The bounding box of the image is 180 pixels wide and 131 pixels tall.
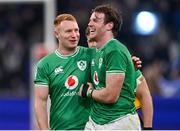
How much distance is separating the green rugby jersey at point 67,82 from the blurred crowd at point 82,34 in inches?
265

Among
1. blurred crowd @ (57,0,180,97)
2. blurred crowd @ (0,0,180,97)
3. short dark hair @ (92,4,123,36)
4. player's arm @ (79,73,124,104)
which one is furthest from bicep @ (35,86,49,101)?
blurred crowd @ (57,0,180,97)

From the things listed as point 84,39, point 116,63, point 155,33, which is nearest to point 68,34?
point 116,63

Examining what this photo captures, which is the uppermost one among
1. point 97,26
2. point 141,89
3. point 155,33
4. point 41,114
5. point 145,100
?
point 97,26

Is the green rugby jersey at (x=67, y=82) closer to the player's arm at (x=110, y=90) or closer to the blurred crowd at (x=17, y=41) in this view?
the player's arm at (x=110, y=90)

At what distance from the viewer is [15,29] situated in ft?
55.3

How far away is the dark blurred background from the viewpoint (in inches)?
596

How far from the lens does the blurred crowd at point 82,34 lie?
51.5 feet

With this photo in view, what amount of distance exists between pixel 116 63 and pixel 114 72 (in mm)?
81

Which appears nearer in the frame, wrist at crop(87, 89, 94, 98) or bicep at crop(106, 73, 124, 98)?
bicep at crop(106, 73, 124, 98)

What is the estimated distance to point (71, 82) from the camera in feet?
27.0

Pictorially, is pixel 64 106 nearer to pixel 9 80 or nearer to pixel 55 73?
pixel 55 73

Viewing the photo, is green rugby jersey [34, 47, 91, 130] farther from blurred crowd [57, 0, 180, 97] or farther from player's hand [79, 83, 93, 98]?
blurred crowd [57, 0, 180, 97]

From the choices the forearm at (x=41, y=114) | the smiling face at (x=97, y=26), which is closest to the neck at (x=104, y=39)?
the smiling face at (x=97, y=26)

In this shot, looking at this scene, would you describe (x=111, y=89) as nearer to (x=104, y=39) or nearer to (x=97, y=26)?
(x=104, y=39)
